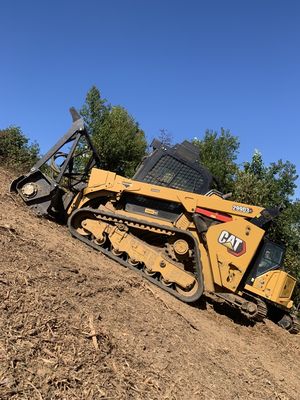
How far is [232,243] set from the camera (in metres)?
9.24

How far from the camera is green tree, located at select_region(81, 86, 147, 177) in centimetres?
3259

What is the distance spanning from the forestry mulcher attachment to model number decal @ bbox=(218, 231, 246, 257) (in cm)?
2

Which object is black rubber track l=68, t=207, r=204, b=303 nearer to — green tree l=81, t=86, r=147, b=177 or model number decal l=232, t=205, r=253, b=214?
model number decal l=232, t=205, r=253, b=214

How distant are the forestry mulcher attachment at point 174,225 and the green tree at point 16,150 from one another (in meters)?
5.91

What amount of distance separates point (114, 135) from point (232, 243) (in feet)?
81.0

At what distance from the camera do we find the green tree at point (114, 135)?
3259 cm

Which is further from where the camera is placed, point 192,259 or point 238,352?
point 192,259

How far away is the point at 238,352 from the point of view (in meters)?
7.21

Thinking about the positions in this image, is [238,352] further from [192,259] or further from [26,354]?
[26,354]

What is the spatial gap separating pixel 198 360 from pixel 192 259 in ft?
13.1

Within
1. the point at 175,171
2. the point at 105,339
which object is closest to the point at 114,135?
the point at 175,171

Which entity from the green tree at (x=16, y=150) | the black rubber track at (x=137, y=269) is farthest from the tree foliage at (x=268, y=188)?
the black rubber track at (x=137, y=269)

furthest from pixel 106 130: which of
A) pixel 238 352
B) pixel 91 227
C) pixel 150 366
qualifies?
pixel 150 366

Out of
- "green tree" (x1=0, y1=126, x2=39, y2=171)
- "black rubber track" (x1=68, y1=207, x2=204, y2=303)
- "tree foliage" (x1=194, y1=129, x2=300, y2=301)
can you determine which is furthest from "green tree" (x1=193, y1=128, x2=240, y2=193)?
"black rubber track" (x1=68, y1=207, x2=204, y2=303)
